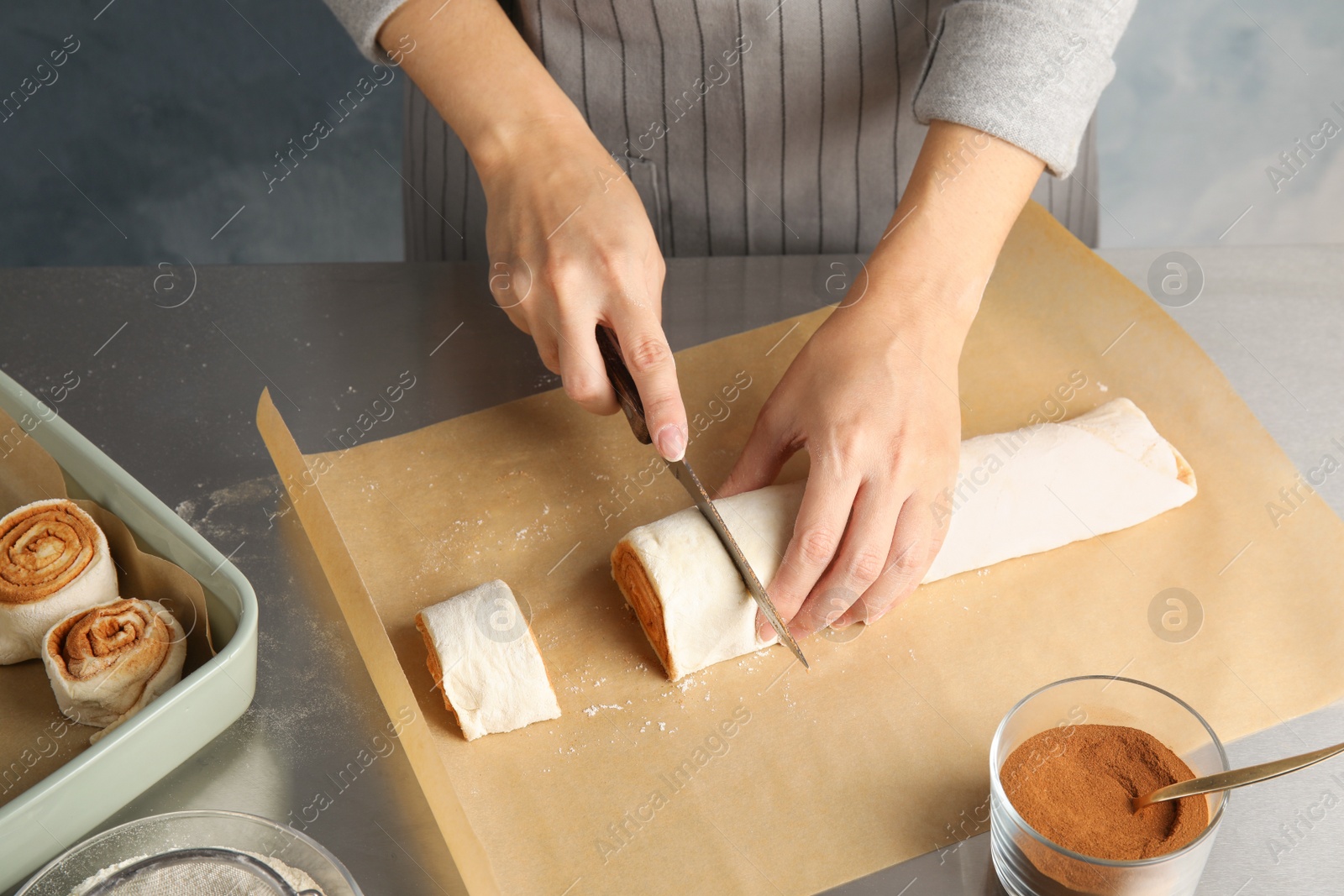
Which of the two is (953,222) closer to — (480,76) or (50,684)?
(480,76)

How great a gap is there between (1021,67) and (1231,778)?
3.12ft

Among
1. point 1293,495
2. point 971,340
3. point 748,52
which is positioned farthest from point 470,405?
point 1293,495

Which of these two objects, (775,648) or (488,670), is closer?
(488,670)

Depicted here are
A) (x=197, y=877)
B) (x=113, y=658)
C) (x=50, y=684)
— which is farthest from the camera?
(x=50, y=684)

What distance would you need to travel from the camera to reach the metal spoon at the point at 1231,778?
93 cm

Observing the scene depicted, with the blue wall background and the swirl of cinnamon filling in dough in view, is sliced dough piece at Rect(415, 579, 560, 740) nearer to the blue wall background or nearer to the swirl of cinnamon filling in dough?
the swirl of cinnamon filling in dough

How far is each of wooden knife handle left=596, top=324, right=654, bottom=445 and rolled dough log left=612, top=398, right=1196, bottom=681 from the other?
0.13 meters

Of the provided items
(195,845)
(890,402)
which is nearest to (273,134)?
(890,402)

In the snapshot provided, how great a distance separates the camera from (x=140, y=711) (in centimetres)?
103

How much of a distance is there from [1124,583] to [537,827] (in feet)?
2.86

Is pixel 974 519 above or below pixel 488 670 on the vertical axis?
below

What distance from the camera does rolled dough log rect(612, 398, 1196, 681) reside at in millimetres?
1320

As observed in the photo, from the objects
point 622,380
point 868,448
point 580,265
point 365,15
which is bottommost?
point 868,448

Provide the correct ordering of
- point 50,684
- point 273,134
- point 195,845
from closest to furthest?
1. point 195,845
2. point 50,684
3. point 273,134
